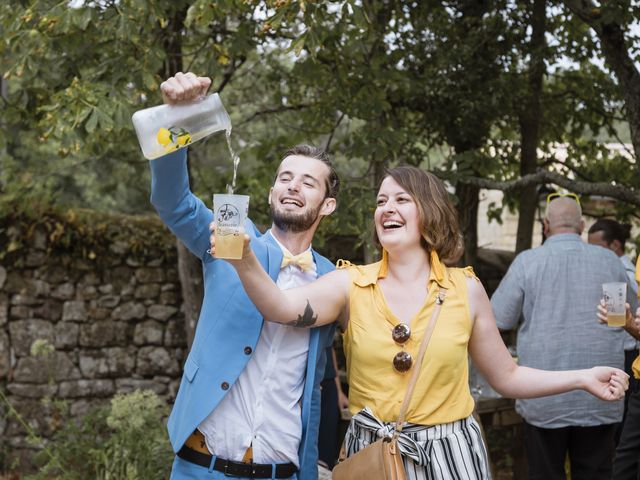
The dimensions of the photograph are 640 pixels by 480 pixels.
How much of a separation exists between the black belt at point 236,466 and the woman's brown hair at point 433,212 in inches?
32.6

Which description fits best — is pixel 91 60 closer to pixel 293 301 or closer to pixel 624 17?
pixel 624 17

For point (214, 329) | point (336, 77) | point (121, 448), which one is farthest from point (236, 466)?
point (336, 77)

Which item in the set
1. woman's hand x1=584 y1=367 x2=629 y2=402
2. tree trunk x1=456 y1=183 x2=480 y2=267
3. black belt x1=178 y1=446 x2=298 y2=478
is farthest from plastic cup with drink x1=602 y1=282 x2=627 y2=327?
tree trunk x1=456 y1=183 x2=480 y2=267

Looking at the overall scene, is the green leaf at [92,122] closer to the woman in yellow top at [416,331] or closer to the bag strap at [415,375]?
the woman in yellow top at [416,331]

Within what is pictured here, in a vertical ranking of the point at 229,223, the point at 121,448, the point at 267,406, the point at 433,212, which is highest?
the point at 433,212

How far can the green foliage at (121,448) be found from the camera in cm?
492

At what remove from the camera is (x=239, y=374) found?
7.88ft

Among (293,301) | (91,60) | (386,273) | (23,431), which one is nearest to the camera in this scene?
(293,301)

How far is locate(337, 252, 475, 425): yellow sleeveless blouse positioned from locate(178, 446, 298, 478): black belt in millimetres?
296

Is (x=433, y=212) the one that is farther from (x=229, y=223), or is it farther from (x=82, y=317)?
(x=82, y=317)

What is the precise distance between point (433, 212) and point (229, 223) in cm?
78

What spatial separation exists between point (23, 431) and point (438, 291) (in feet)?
17.6

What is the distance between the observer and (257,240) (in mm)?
2539

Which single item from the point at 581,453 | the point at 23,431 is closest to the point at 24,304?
the point at 23,431
